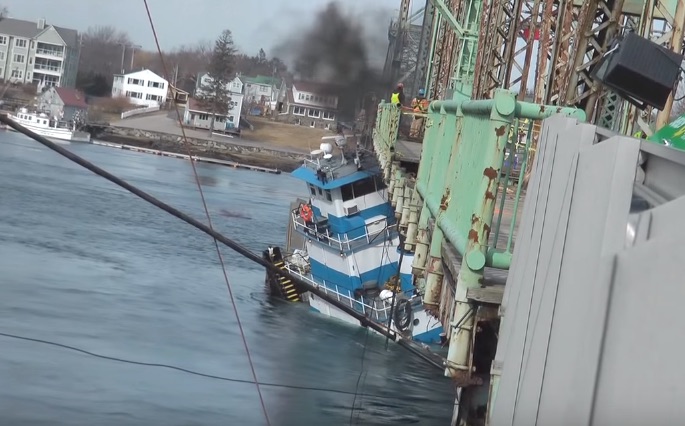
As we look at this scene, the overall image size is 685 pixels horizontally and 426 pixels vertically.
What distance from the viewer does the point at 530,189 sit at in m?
4.45

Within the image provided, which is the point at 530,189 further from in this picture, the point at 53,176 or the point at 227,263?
the point at 53,176

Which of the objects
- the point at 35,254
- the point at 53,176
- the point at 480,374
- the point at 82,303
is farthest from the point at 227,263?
the point at 480,374

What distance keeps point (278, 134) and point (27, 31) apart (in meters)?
21.8

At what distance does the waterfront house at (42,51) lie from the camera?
233 feet

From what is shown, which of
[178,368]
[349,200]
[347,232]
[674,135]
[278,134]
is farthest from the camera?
[278,134]

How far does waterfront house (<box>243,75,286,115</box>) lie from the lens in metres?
83.6

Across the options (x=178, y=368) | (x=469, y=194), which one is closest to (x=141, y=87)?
(x=178, y=368)

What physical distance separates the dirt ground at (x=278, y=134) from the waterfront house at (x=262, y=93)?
3.28ft

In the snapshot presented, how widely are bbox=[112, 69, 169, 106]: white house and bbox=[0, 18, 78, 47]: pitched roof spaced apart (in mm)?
4020

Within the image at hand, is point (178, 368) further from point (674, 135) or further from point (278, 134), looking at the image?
point (278, 134)

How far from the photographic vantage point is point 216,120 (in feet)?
279

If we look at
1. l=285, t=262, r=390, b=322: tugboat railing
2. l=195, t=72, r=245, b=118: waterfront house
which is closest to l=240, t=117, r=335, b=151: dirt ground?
l=195, t=72, r=245, b=118: waterfront house

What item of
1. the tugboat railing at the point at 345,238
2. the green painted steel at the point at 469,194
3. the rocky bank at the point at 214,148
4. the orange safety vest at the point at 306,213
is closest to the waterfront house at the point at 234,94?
the rocky bank at the point at 214,148

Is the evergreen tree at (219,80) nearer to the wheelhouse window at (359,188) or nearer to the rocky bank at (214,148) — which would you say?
the rocky bank at (214,148)
